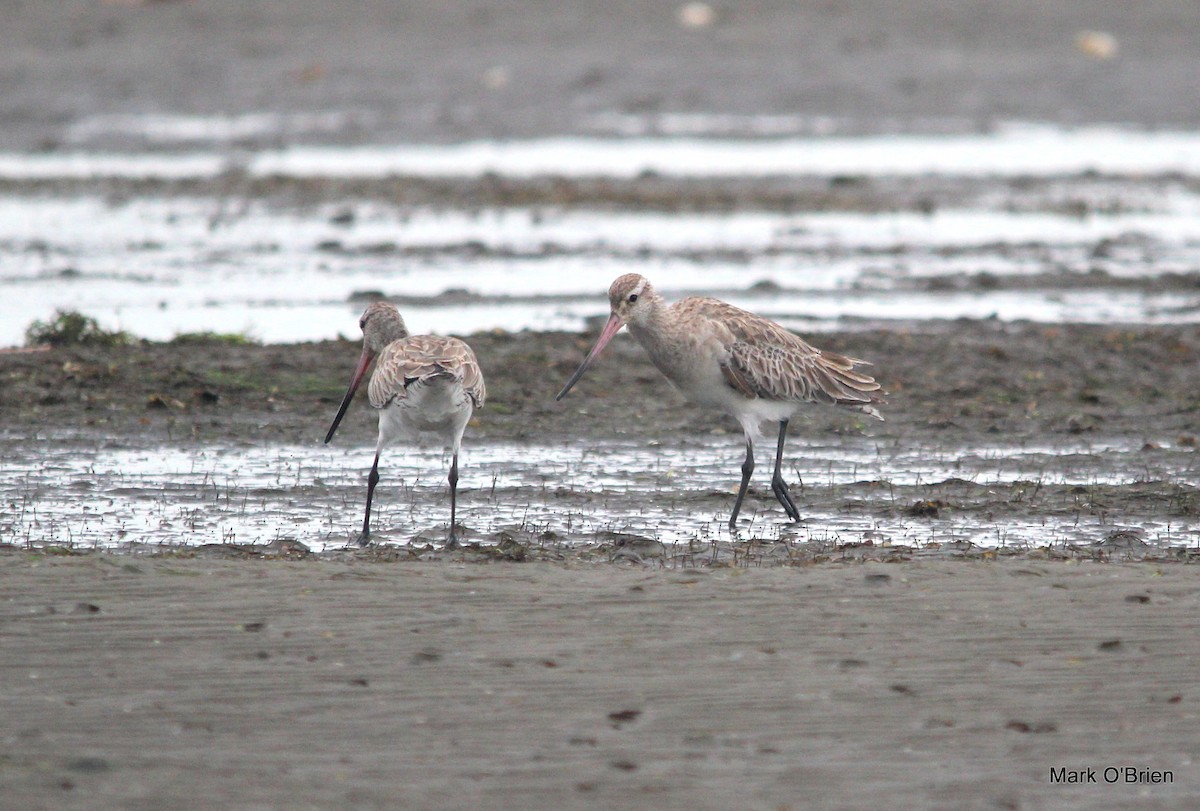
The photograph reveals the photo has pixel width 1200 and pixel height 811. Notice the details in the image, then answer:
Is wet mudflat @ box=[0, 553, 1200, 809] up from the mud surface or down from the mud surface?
down

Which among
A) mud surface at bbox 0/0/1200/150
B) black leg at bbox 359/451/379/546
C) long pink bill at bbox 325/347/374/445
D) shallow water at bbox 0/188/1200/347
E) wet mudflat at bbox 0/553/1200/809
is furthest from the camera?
mud surface at bbox 0/0/1200/150

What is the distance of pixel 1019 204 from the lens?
2214 centimetres

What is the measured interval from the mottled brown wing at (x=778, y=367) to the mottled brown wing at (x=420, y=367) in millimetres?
1324

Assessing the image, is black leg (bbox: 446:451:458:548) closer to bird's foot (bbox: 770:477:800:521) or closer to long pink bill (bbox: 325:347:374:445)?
long pink bill (bbox: 325:347:374:445)

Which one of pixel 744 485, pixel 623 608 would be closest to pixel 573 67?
pixel 744 485

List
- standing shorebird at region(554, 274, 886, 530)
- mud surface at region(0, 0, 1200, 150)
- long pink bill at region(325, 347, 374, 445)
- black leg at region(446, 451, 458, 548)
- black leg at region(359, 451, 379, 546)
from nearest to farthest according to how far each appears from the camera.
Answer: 1. black leg at region(446, 451, 458, 548)
2. black leg at region(359, 451, 379, 546)
3. standing shorebird at region(554, 274, 886, 530)
4. long pink bill at region(325, 347, 374, 445)
5. mud surface at region(0, 0, 1200, 150)

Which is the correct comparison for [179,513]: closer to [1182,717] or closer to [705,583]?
[705,583]

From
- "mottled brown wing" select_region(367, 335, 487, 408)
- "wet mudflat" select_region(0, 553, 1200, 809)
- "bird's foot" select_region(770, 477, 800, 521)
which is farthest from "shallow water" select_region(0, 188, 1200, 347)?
"wet mudflat" select_region(0, 553, 1200, 809)

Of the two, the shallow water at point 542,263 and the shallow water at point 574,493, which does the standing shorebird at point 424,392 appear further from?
the shallow water at point 542,263

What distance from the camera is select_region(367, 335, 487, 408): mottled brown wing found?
8391mm

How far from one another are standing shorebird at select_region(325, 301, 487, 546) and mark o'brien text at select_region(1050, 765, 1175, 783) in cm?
350

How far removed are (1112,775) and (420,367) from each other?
410cm

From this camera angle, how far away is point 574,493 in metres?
9.20

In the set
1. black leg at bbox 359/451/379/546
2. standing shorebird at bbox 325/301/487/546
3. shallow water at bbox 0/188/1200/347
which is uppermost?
shallow water at bbox 0/188/1200/347
